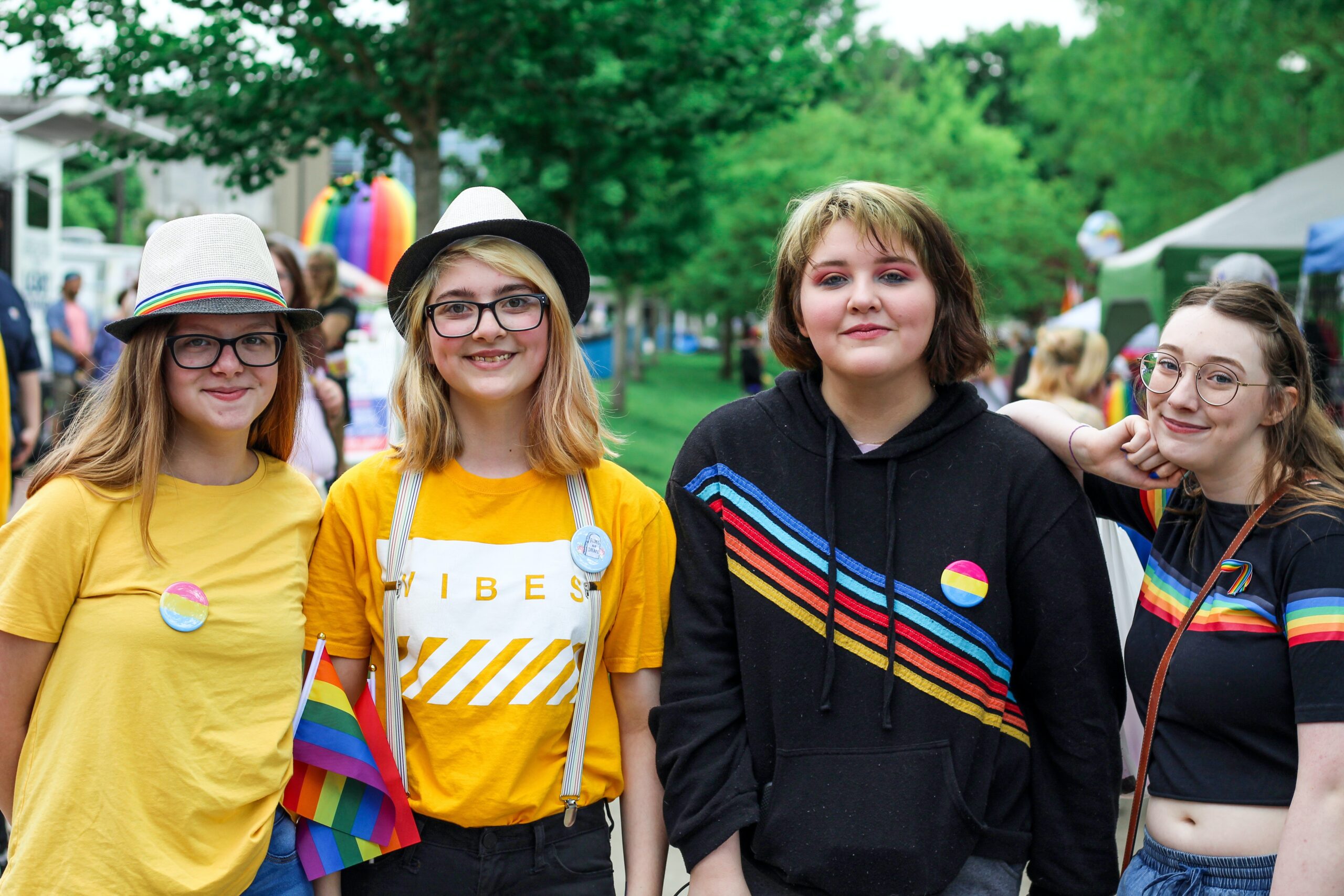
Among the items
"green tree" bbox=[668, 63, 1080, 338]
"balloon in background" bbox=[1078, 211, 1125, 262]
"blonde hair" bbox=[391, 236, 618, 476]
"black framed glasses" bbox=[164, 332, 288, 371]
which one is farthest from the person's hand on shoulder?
"green tree" bbox=[668, 63, 1080, 338]

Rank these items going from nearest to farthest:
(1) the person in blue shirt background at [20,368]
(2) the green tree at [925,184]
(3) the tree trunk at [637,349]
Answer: (1) the person in blue shirt background at [20,368] < (2) the green tree at [925,184] < (3) the tree trunk at [637,349]

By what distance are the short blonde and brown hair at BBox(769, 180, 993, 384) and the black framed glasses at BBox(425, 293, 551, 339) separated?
540mm

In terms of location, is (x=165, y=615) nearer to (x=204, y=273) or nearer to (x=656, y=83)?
(x=204, y=273)

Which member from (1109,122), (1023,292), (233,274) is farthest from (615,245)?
(1023,292)

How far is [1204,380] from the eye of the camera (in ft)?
7.50

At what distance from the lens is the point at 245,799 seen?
2270 mm

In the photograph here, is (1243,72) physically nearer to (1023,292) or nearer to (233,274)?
(233,274)

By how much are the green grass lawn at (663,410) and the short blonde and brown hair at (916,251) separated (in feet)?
2.71

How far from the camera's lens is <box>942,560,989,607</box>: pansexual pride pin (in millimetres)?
2217

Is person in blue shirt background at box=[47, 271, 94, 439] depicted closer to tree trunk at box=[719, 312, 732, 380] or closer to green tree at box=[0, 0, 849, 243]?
green tree at box=[0, 0, 849, 243]

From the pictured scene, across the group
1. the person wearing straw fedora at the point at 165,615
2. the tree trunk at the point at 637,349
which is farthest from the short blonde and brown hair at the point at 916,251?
the tree trunk at the point at 637,349

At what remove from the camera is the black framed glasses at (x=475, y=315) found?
248 cm

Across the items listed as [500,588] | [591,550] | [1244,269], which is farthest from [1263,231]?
[500,588]

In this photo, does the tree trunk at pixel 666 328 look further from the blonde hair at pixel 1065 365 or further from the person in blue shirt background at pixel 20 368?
the person in blue shirt background at pixel 20 368
